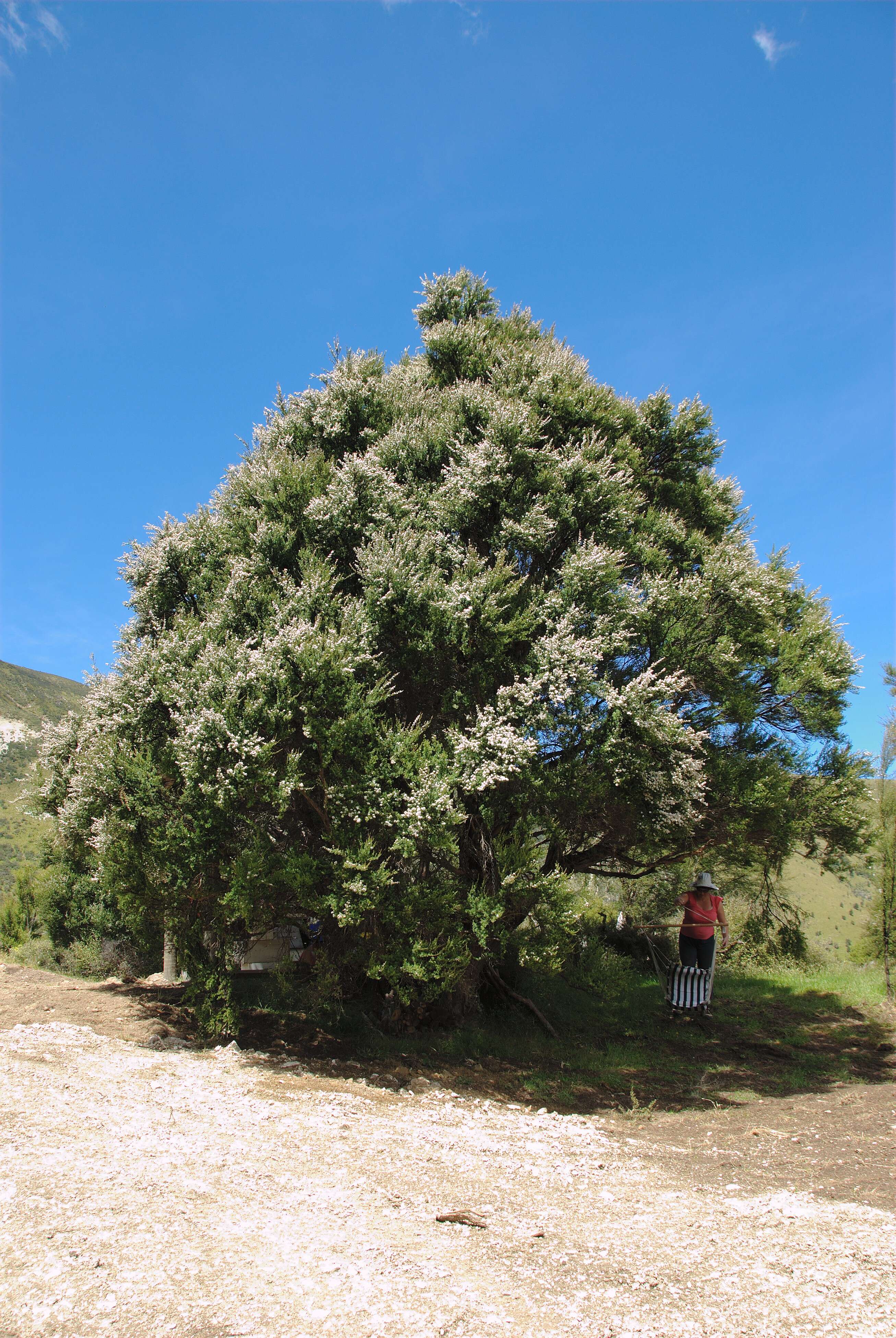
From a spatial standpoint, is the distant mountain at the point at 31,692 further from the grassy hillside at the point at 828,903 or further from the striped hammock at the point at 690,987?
the grassy hillside at the point at 828,903

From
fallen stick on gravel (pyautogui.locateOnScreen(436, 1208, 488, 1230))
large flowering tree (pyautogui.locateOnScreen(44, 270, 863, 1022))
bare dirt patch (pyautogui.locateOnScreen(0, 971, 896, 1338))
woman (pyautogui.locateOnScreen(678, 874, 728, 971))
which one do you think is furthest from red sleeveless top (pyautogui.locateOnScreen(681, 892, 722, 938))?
fallen stick on gravel (pyautogui.locateOnScreen(436, 1208, 488, 1230))

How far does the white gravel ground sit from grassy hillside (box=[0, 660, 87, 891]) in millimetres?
8086

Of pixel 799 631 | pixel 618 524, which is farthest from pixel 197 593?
pixel 799 631

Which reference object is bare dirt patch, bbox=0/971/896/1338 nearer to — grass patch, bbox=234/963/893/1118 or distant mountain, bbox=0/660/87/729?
grass patch, bbox=234/963/893/1118

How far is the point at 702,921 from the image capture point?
11250mm

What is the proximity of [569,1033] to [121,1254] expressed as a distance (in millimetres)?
10426

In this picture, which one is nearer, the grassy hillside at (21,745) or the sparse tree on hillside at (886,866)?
the sparse tree on hillside at (886,866)

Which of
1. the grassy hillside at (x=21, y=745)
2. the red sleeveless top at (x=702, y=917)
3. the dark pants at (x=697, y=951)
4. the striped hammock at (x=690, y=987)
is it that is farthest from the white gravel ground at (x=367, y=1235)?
the grassy hillside at (x=21, y=745)

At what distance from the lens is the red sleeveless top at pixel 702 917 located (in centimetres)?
1118

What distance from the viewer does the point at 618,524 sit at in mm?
10828

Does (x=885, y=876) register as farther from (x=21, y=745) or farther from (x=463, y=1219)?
(x=21, y=745)

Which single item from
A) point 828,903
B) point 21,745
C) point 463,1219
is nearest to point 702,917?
point 463,1219

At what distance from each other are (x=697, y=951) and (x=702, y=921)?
858mm

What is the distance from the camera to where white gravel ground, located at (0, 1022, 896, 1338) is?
11.7 ft
